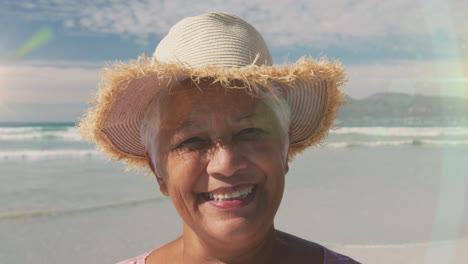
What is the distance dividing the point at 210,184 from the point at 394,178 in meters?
9.34

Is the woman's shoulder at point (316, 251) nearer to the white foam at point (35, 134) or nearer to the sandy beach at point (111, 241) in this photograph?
the sandy beach at point (111, 241)

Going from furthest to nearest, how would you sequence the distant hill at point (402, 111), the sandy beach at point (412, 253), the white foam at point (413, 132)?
the distant hill at point (402, 111), the white foam at point (413, 132), the sandy beach at point (412, 253)

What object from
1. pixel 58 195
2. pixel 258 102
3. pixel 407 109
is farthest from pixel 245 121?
pixel 407 109

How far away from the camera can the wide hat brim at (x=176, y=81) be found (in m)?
1.53

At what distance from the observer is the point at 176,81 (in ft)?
5.22

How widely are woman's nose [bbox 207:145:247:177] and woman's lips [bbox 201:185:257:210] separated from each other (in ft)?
0.20

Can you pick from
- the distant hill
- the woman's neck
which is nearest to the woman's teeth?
the woman's neck

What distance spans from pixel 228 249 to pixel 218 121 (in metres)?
0.45

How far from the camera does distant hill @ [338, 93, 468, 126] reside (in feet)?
113

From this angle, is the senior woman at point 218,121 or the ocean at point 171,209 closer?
the senior woman at point 218,121

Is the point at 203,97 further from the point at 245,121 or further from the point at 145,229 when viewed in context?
the point at 145,229

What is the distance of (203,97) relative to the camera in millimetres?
1574

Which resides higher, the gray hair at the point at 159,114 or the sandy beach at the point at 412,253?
the gray hair at the point at 159,114

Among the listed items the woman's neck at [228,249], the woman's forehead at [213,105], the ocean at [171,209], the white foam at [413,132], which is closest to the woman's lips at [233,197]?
the woman's neck at [228,249]
